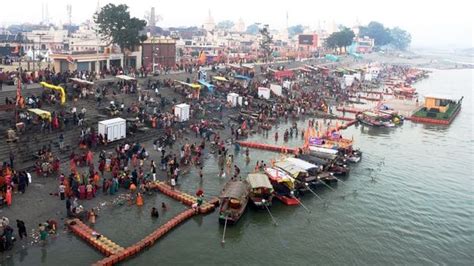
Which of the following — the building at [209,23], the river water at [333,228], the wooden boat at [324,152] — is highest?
the building at [209,23]

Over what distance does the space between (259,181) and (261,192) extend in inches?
27.7

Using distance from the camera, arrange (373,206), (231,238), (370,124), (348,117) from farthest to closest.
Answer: (348,117)
(370,124)
(373,206)
(231,238)

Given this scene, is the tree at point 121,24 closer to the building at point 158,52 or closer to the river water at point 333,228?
the building at point 158,52

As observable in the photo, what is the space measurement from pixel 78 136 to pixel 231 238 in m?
16.4

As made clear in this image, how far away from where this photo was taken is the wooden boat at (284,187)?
28172 millimetres

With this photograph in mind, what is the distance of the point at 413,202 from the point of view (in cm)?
2961

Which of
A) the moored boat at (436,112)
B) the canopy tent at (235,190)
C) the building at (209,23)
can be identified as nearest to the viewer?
the canopy tent at (235,190)

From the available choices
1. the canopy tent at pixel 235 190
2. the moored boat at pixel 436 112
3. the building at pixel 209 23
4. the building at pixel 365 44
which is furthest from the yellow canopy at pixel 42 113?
the building at pixel 209 23

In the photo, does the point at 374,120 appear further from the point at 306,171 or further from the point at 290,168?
the point at 290,168

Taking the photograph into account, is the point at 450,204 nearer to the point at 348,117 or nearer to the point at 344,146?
the point at 344,146

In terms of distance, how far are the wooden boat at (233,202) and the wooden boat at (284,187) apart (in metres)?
2.73

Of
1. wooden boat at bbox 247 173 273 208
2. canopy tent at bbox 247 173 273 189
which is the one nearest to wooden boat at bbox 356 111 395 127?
canopy tent at bbox 247 173 273 189

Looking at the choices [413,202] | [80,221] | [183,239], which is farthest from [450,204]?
[80,221]

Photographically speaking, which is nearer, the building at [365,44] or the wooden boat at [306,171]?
the wooden boat at [306,171]
